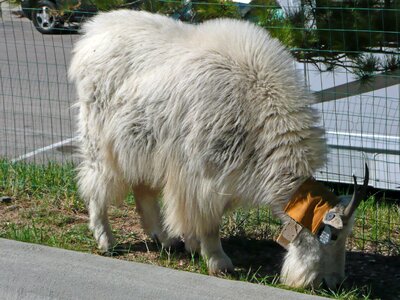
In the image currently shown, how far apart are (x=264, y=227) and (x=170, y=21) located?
5.49 ft

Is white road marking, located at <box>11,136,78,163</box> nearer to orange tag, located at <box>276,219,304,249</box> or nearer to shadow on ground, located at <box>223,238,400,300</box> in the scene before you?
shadow on ground, located at <box>223,238,400,300</box>

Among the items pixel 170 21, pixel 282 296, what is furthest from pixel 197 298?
pixel 170 21

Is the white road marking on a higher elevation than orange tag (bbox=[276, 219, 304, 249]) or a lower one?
lower

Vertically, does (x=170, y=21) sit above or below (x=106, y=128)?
above

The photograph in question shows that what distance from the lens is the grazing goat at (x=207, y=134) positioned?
4930mm

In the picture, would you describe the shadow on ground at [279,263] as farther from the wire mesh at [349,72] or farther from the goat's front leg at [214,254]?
the wire mesh at [349,72]

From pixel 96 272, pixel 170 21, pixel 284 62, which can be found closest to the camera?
pixel 96 272

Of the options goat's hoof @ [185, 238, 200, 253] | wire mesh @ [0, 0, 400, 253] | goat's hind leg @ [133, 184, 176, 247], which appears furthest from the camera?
wire mesh @ [0, 0, 400, 253]

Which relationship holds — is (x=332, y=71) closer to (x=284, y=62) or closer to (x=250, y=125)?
(x=284, y=62)

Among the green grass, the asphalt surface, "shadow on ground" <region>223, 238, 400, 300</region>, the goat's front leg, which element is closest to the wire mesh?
the green grass

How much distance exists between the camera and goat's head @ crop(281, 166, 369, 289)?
191 inches

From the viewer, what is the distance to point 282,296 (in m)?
4.47

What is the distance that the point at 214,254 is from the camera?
531cm

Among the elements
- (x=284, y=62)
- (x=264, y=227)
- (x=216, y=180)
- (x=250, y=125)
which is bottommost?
(x=264, y=227)
